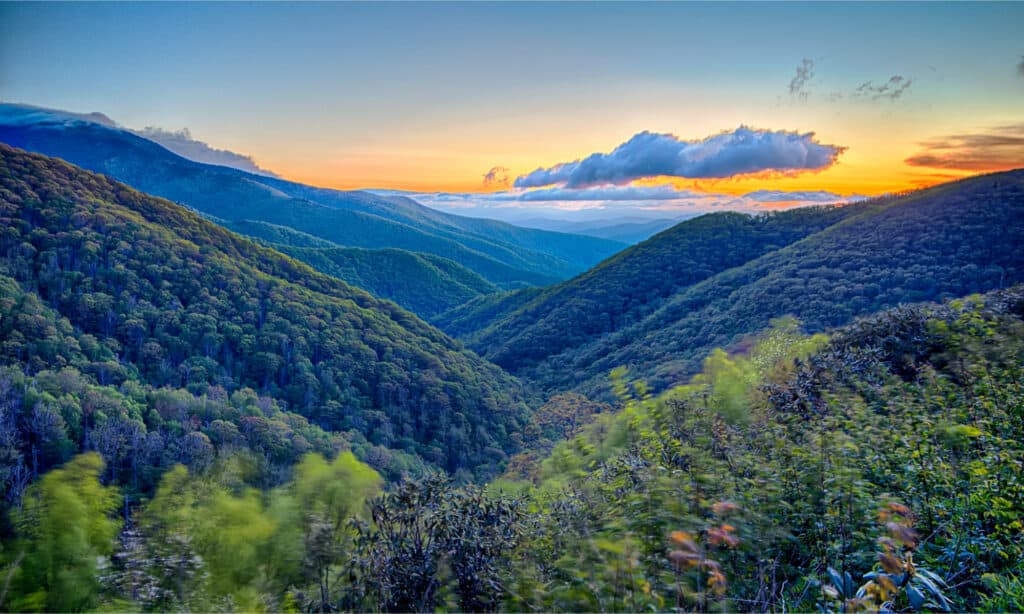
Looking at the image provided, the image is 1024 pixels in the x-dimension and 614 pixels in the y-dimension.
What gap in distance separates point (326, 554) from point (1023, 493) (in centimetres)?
528

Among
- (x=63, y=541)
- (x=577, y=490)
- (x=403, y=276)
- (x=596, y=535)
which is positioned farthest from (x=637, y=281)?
(x=403, y=276)

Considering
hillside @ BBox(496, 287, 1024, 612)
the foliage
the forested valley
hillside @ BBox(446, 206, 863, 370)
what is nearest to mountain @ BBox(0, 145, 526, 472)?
the forested valley

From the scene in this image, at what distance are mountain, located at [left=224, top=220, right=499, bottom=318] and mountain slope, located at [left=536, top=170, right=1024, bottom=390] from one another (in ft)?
267

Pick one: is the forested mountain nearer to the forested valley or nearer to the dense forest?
the forested valley

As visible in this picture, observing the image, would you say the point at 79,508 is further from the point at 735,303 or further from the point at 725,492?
the point at 735,303

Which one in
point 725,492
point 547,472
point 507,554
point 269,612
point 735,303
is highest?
point 725,492

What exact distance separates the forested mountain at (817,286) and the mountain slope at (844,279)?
0.50 ft

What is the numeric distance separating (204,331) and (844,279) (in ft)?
197

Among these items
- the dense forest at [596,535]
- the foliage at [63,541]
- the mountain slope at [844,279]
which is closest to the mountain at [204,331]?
the mountain slope at [844,279]

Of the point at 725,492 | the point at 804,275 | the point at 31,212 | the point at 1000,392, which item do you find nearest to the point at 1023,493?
the point at 725,492

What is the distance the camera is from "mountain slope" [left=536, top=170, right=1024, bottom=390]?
144ft

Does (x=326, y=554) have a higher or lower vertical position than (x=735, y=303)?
higher

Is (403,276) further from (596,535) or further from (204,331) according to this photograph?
(596,535)

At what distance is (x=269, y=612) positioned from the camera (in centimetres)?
372
